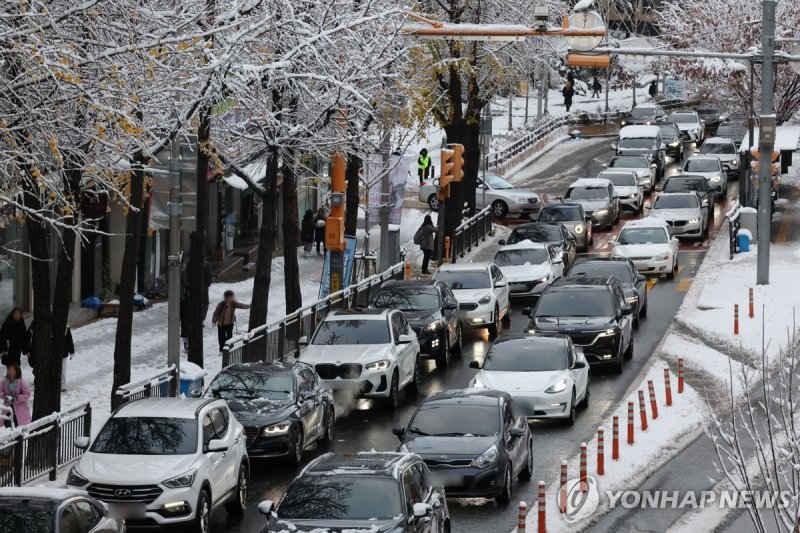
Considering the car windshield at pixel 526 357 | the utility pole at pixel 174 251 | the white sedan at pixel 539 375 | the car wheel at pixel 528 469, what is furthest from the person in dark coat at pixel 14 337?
the car wheel at pixel 528 469

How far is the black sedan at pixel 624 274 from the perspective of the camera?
112 feet

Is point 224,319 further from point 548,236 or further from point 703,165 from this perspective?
point 703,165

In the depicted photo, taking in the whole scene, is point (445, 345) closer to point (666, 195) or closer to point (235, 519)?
point (235, 519)

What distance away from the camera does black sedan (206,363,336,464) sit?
21672 mm

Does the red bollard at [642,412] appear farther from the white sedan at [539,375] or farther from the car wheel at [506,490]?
the car wheel at [506,490]

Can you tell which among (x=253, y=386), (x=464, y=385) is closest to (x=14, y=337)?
(x=253, y=386)

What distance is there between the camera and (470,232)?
46938 mm

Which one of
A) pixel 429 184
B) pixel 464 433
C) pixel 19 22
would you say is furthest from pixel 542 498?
pixel 429 184

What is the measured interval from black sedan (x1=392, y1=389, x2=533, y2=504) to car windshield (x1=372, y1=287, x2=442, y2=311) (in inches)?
387

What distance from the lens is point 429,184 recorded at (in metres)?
56.7

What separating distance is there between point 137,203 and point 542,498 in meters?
9.84

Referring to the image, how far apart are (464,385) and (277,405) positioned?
275 inches

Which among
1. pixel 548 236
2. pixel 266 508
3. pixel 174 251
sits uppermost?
pixel 174 251

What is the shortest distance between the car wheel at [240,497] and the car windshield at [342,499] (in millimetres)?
3502
